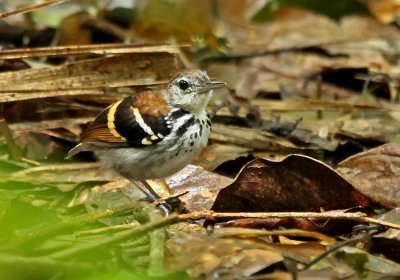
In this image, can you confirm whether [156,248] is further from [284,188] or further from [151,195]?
[151,195]

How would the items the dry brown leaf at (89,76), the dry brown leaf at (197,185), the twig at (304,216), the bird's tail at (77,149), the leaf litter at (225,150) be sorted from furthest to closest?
the dry brown leaf at (89,76) < the bird's tail at (77,149) < the dry brown leaf at (197,185) < the twig at (304,216) < the leaf litter at (225,150)

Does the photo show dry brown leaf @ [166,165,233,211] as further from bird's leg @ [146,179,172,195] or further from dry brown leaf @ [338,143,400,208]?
dry brown leaf @ [338,143,400,208]

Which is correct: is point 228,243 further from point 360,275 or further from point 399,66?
point 399,66

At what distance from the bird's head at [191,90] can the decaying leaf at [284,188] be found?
0.89 meters

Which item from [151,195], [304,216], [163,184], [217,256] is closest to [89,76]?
[163,184]

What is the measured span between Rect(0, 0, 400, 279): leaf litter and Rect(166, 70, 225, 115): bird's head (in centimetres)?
37

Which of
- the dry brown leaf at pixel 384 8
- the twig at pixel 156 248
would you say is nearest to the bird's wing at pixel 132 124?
the twig at pixel 156 248

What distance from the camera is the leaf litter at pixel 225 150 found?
423cm

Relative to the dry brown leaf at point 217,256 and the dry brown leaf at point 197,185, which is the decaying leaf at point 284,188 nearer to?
the dry brown leaf at point 197,185

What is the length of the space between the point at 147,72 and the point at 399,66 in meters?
2.59

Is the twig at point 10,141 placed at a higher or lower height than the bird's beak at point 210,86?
lower

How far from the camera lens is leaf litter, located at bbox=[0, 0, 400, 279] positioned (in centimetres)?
423

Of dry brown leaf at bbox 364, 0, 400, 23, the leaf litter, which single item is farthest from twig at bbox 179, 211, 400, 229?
dry brown leaf at bbox 364, 0, 400, 23

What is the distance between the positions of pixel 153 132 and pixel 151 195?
344 millimetres
